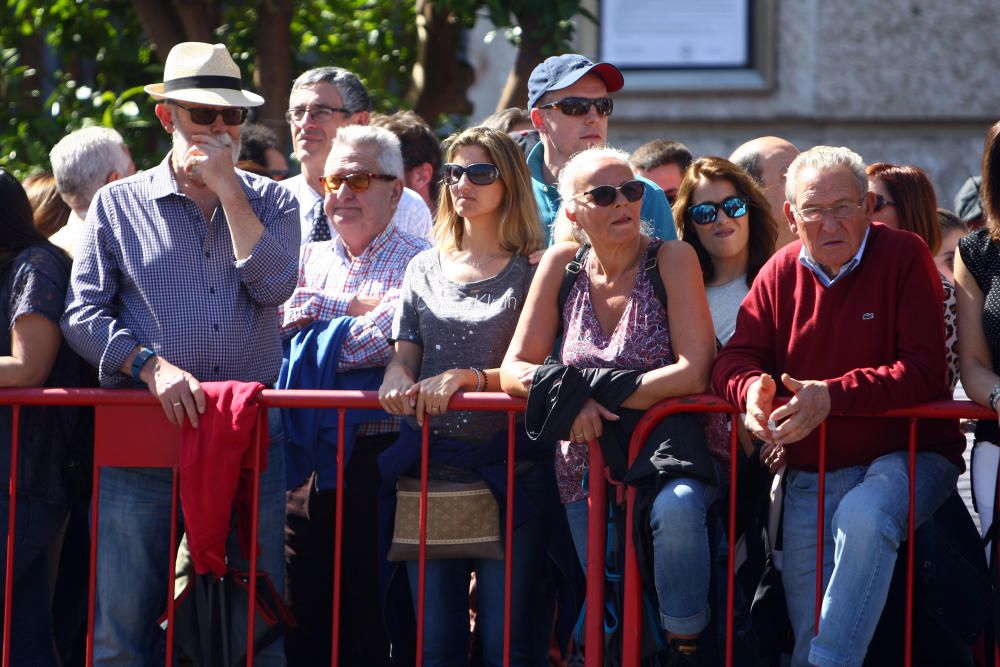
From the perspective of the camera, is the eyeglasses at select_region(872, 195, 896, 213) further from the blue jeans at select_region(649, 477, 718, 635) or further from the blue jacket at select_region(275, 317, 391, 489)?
the blue jacket at select_region(275, 317, 391, 489)

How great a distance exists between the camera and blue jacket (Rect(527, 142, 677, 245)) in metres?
4.55

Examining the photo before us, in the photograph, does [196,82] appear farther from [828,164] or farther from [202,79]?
[828,164]

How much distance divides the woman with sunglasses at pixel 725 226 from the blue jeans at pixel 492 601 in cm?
91

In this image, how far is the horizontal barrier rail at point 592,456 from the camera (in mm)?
3945

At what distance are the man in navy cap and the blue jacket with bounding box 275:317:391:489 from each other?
2.72 feet

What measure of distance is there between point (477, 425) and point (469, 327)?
304mm

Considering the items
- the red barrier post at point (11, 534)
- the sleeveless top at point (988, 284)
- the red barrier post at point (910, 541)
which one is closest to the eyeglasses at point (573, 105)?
the sleeveless top at point (988, 284)

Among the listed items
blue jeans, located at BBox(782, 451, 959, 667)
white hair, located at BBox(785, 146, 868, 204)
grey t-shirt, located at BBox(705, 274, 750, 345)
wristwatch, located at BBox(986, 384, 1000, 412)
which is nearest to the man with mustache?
grey t-shirt, located at BBox(705, 274, 750, 345)

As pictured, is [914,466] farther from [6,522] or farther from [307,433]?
[6,522]

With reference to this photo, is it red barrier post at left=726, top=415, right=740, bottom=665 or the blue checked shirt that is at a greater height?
the blue checked shirt

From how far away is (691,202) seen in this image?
487 centimetres

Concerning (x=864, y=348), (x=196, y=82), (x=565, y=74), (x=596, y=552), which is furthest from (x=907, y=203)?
(x=196, y=82)

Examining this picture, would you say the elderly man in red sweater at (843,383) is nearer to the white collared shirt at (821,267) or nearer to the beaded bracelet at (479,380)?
the white collared shirt at (821,267)

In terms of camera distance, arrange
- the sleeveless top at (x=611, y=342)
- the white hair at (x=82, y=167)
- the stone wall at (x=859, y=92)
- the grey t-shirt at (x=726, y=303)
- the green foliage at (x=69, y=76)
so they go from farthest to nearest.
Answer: the stone wall at (x=859, y=92) → the green foliage at (x=69, y=76) → the white hair at (x=82, y=167) → the grey t-shirt at (x=726, y=303) → the sleeveless top at (x=611, y=342)
